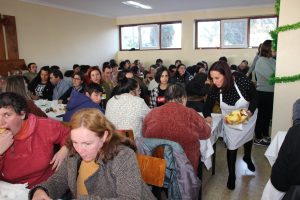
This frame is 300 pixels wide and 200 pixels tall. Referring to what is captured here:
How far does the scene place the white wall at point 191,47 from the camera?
356 inches

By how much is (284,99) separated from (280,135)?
A: 1448 mm

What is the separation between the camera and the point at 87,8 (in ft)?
30.0

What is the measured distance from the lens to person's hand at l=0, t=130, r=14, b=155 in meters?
1.62

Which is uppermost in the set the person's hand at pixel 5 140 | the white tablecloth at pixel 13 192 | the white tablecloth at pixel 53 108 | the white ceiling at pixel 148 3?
the white ceiling at pixel 148 3

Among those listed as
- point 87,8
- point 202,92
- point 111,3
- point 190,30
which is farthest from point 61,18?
point 202,92

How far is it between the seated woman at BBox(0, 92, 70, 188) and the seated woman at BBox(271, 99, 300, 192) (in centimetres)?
151

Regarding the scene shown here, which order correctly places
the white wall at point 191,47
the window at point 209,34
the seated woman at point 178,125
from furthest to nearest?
1. the window at point 209,34
2. the white wall at point 191,47
3. the seated woman at point 178,125

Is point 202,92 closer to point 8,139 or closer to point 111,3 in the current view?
point 8,139

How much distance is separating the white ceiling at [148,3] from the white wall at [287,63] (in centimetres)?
487

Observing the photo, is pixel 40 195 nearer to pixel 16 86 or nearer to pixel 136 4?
pixel 16 86

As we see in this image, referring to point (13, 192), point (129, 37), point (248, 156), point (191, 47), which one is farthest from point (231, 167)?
point (129, 37)

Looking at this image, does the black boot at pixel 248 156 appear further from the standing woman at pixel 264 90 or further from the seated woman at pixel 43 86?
the seated woman at pixel 43 86

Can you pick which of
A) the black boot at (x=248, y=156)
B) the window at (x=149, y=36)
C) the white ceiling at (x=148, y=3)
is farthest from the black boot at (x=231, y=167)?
the window at (x=149, y=36)

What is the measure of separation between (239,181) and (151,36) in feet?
27.7
